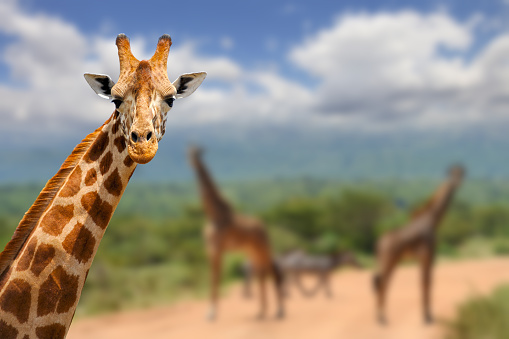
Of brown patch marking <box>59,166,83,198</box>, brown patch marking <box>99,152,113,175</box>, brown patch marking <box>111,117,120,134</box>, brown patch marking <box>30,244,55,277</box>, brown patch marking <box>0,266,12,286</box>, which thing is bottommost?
brown patch marking <box>0,266,12,286</box>

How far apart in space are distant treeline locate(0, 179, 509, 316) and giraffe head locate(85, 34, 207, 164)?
7.33 m

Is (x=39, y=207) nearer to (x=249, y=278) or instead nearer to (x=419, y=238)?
(x=419, y=238)

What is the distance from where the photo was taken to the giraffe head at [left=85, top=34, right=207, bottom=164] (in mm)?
1499

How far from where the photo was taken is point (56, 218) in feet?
5.76

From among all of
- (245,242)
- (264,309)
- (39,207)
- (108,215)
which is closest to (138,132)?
(108,215)

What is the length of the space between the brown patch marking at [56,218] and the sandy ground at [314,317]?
487cm

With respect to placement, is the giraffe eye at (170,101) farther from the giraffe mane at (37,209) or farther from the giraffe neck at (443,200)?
the giraffe neck at (443,200)

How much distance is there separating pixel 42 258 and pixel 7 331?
0.31 m

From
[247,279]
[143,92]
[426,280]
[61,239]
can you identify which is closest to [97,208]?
[61,239]

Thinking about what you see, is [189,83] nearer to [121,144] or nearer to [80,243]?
[121,144]

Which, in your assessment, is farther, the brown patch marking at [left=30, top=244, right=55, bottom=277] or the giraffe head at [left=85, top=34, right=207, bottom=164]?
the brown patch marking at [left=30, top=244, right=55, bottom=277]

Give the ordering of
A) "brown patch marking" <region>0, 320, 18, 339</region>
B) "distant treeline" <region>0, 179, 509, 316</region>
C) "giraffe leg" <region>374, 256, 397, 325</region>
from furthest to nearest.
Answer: "distant treeline" <region>0, 179, 509, 316</region>, "giraffe leg" <region>374, 256, 397, 325</region>, "brown patch marking" <region>0, 320, 18, 339</region>

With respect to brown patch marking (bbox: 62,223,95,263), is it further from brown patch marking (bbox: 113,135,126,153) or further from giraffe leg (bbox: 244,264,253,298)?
giraffe leg (bbox: 244,264,253,298)

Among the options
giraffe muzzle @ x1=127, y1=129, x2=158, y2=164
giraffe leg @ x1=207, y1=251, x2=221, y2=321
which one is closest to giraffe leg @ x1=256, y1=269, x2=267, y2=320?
giraffe leg @ x1=207, y1=251, x2=221, y2=321
